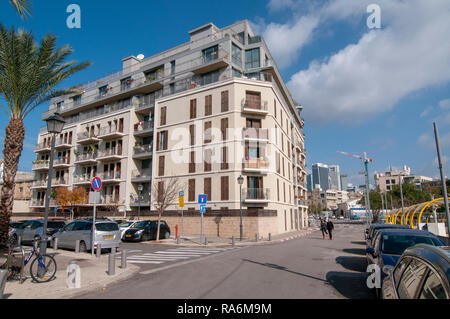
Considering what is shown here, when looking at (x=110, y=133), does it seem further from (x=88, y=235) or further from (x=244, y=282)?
(x=244, y=282)

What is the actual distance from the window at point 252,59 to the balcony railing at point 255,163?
1240 cm

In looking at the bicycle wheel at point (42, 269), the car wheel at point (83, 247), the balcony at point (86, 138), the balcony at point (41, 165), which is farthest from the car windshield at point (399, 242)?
the balcony at point (41, 165)

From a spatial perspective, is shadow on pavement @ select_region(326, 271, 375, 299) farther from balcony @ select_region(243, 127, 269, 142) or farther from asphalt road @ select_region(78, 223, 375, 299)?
balcony @ select_region(243, 127, 269, 142)

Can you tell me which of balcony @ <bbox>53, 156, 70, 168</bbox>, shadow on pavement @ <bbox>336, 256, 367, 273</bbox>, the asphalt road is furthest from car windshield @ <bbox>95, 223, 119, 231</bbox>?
balcony @ <bbox>53, 156, 70, 168</bbox>

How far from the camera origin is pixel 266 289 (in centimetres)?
694

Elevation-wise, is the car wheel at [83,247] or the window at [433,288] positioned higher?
the window at [433,288]

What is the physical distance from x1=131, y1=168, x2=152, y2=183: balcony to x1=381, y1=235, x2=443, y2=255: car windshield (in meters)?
29.7

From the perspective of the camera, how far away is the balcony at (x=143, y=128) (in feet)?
117

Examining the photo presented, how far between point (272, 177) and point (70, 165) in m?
30.8

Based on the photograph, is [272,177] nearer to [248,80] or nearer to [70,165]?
[248,80]

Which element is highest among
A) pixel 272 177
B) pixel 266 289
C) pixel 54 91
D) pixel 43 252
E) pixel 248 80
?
pixel 248 80

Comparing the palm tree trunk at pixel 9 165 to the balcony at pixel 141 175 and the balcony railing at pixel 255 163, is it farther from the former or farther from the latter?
the balcony at pixel 141 175
